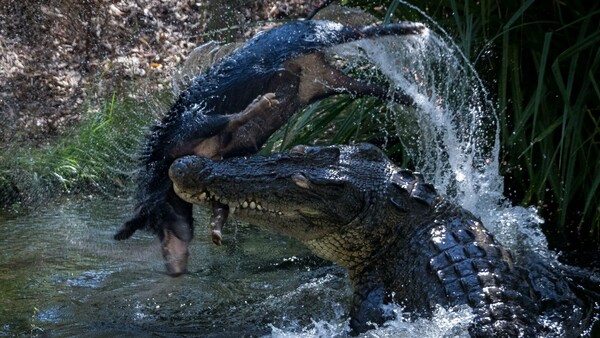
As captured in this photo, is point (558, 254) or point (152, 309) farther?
point (558, 254)

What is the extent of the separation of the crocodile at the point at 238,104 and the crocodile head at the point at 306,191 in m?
0.86

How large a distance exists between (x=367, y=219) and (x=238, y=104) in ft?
4.62

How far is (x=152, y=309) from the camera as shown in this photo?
3807mm

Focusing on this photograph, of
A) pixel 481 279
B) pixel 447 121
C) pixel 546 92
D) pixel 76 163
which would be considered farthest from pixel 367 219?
pixel 76 163

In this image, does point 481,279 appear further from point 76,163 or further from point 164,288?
point 76,163

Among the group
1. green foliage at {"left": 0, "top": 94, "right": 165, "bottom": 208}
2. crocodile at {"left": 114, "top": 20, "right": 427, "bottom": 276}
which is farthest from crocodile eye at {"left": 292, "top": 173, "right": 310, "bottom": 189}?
green foliage at {"left": 0, "top": 94, "right": 165, "bottom": 208}

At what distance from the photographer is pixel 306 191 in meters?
3.21

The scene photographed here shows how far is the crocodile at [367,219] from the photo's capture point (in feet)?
10.3

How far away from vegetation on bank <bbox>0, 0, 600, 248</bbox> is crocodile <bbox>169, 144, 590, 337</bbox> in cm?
107

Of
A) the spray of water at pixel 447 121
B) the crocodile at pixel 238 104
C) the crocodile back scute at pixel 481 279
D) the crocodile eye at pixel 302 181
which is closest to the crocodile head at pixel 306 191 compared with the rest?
the crocodile eye at pixel 302 181

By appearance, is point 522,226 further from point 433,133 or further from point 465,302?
point 465,302

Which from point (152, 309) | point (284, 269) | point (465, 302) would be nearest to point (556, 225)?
point (284, 269)

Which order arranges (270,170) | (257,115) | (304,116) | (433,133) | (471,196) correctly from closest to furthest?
(270,170) → (257,115) → (471,196) → (433,133) → (304,116)

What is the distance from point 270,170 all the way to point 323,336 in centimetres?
62
